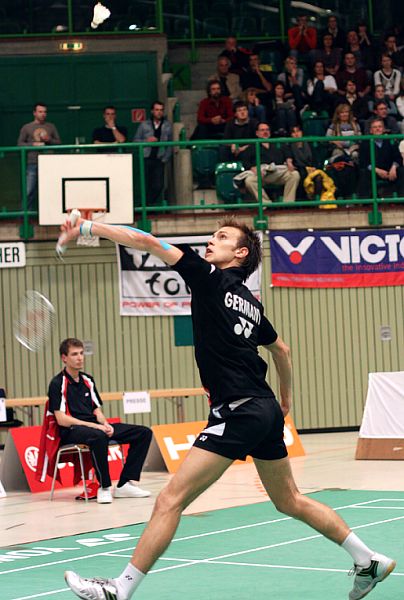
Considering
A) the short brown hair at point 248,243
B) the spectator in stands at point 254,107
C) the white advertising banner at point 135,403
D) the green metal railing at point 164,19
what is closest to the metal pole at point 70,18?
the green metal railing at point 164,19

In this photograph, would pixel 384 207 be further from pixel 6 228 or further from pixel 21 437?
pixel 21 437

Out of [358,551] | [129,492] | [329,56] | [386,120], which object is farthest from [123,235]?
[329,56]

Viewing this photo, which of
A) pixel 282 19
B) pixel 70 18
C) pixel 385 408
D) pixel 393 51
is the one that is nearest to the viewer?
pixel 385 408

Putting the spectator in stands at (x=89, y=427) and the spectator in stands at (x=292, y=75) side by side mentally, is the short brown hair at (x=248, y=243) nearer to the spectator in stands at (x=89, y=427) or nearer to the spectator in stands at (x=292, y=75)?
the spectator in stands at (x=89, y=427)

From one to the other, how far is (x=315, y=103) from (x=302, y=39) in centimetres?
231

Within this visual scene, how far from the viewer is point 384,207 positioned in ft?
65.2

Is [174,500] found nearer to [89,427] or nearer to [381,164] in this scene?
[89,427]

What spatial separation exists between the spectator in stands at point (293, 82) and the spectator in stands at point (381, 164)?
6.84 feet

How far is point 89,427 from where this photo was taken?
40.6 feet

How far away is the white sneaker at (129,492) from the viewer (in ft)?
41.0

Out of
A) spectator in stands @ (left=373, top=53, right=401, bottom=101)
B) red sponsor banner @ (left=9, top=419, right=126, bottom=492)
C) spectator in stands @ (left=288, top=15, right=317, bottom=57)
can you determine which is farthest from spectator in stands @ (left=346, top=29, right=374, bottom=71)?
red sponsor banner @ (left=9, top=419, right=126, bottom=492)

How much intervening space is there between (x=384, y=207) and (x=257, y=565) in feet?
41.0

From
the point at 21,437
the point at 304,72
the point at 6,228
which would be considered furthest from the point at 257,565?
the point at 304,72

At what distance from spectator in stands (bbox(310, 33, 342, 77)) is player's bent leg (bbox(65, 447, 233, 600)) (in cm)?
1687
